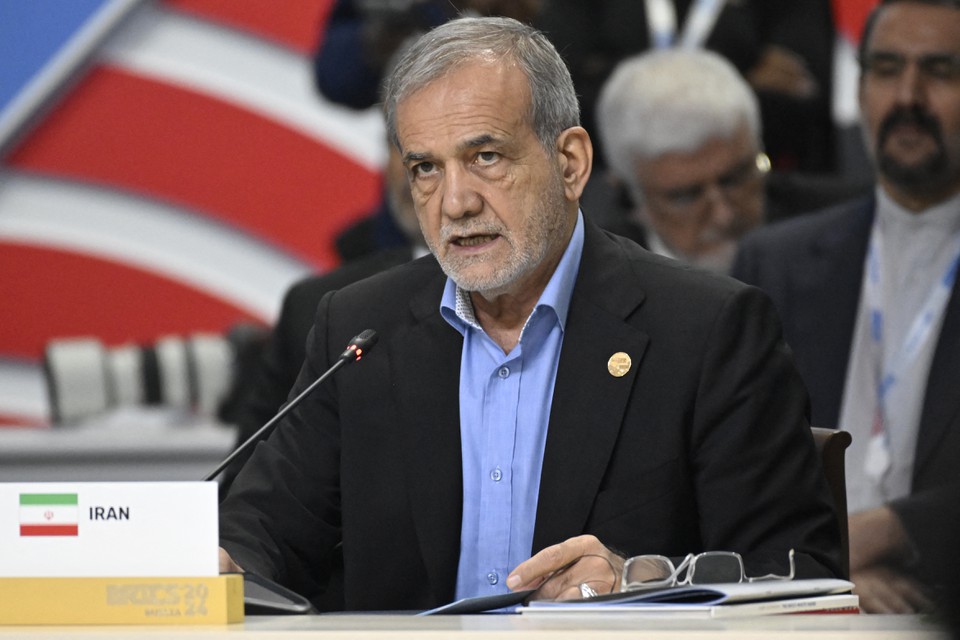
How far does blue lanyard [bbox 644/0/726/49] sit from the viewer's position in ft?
14.9

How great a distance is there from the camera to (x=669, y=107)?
3.94 m

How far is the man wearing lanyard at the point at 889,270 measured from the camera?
3367 millimetres

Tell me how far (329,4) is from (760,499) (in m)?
3.39

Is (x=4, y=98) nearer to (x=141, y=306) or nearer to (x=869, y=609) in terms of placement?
(x=141, y=306)

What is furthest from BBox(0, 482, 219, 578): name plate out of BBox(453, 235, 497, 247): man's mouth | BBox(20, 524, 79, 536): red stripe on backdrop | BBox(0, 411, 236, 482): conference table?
BBox(0, 411, 236, 482): conference table

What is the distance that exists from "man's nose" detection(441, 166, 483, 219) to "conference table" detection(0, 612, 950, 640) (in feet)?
2.58

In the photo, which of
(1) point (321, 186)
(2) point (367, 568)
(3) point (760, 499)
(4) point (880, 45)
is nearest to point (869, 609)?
(3) point (760, 499)

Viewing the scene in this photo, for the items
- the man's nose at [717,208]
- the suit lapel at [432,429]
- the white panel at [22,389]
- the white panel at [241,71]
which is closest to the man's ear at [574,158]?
the suit lapel at [432,429]

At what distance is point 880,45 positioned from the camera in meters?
3.67

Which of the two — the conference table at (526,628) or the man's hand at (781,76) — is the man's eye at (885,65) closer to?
the man's hand at (781,76)

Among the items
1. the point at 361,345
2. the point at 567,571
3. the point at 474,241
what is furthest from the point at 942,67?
the point at 567,571

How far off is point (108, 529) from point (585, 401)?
883 millimetres

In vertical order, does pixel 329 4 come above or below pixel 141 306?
above

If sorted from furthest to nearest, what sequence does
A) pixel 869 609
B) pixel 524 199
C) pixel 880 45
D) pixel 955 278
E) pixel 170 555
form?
pixel 880 45 < pixel 955 278 < pixel 869 609 < pixel 524 199 < pixel 170 555
